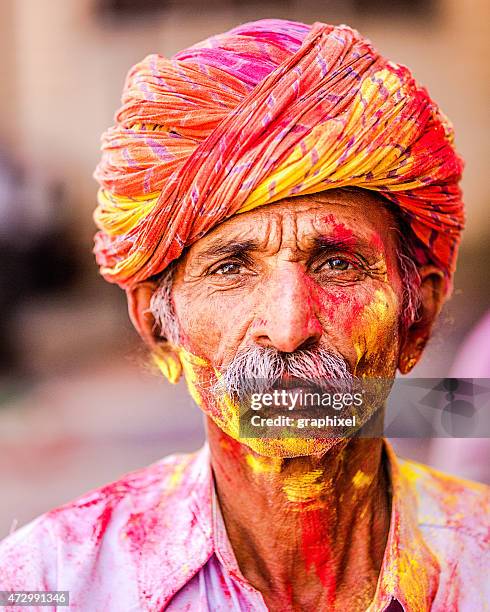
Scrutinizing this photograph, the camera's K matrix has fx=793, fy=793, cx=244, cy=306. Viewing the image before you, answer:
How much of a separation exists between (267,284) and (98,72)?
81 cm

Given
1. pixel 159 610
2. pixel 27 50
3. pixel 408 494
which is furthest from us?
pixel 27 50

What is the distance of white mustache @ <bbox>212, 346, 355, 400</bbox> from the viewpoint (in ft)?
5.34

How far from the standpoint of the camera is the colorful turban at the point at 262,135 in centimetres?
162

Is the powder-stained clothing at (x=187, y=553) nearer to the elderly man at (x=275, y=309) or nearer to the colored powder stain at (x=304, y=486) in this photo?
the elderly man at (x=275, y=309)

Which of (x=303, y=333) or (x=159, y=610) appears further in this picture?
(x=159, y=610)

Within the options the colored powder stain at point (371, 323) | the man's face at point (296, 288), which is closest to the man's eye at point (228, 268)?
the man's face at point (296, 288)

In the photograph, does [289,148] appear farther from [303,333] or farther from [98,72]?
[98,72]

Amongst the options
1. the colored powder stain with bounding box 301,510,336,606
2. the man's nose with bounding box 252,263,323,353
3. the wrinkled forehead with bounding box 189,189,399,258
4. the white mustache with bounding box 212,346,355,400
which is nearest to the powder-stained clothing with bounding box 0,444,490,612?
the colored powder stain with bounding box 301,510,336,606

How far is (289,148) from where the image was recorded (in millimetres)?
1613

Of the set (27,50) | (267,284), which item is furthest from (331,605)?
(27,50)

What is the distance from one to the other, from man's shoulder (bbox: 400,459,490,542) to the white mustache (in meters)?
0.46

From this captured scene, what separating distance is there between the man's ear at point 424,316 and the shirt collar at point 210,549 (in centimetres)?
25

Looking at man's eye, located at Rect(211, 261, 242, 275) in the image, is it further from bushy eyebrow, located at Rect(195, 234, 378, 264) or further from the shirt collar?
the shirt collar

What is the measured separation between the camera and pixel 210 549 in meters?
1.83
